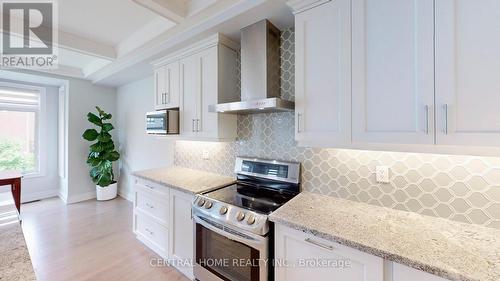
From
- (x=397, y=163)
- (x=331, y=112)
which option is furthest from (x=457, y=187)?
(x=331, y=112)

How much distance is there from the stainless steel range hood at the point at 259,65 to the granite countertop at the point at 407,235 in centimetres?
94

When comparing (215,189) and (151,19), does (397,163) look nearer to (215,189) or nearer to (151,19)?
(215,189)

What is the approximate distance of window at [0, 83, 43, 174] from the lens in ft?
13.5

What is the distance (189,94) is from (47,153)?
4.36 meters

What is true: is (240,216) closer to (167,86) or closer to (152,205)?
(152,205)

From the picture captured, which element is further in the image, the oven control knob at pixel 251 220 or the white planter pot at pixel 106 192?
the white planter pot at pixel 106 192

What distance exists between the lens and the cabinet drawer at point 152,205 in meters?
2.35

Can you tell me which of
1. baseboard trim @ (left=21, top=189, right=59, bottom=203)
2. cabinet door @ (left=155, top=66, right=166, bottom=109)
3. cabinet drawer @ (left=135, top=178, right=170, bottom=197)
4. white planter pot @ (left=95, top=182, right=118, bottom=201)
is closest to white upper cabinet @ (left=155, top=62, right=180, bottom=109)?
cabinet door @ (left=155, top=66, right=166, bottom=109)

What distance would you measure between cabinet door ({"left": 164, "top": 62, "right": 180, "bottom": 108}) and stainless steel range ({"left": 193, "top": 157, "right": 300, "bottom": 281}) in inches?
49.1

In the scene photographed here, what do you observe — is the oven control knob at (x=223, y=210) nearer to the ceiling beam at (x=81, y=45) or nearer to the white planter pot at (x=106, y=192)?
the ceiling beam at (x=81, y=45)

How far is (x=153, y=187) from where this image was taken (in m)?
2.48

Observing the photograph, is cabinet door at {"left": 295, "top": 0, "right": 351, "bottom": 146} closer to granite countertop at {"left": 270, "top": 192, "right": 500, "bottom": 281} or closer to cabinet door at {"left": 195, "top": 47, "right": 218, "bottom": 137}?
granite countertop at {"left": 270, "top": 192, "right": 500, "bottom": 281}

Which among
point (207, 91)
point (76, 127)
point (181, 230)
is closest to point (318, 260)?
point (181, 230)

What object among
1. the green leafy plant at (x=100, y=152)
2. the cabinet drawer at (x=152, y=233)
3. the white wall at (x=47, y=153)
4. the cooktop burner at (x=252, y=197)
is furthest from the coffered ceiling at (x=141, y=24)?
the cabinet drawer at (x=152, y=233)
